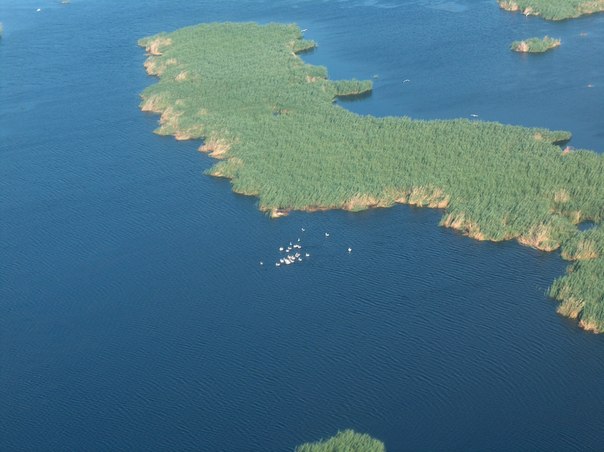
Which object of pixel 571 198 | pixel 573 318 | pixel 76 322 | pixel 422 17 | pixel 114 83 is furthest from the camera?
pixel 422 17

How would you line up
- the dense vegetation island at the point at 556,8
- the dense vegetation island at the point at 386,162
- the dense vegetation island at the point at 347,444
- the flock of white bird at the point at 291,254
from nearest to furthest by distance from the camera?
the dense vegetation island at the point at 347,444 < the flock of white bird at the point at 291,254 < the dense vegetation island at the point at 386,162 < the dense vegetation island at the point at 556,8

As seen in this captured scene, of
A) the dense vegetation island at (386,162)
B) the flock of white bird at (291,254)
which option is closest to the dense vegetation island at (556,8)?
the dense vegetation island at (386,162)

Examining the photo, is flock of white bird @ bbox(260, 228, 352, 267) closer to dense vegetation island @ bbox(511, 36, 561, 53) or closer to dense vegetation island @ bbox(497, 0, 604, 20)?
dense vegetation island @ bbox(511, 36, 561, 53)

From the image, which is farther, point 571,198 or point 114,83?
point 114,83

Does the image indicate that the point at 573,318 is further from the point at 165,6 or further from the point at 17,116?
the point at 165,6

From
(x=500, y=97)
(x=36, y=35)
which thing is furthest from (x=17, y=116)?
(x=500, y=97)

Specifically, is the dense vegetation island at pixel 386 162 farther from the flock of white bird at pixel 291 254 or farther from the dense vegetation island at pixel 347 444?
the dense vegetation island at pixel 347 444

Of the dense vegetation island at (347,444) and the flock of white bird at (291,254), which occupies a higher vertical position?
the flock of white bird at (291,254)
